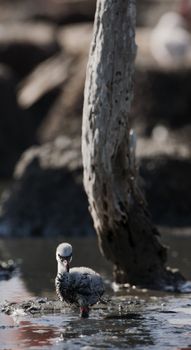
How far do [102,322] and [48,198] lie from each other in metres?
7.34

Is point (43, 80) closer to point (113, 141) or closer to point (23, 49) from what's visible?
point (23, 49)

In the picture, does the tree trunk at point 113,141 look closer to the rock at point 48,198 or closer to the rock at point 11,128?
the rock at point 48,198

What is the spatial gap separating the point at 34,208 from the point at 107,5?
6512 millimetres

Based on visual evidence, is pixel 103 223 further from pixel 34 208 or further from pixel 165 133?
pixel 165 133

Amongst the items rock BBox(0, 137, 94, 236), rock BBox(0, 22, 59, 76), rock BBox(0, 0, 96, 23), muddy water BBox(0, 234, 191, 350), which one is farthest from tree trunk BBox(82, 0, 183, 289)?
rock BBox(0, 0, 96, 23)

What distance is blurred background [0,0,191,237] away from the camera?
17.4 metres

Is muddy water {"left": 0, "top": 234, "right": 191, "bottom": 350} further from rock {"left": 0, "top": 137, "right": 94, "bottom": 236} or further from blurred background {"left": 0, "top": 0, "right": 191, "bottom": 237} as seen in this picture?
blurred background {"left": 0, "top": 0, "right": 191, "bottom": 237}

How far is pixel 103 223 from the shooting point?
39.2 ft

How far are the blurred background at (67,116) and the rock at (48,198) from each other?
0.05 feet

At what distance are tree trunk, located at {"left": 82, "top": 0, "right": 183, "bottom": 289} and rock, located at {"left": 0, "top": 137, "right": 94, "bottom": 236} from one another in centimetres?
464

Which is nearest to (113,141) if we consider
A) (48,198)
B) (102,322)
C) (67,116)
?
(102,322)

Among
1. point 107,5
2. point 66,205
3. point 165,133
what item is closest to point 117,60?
point 107,5

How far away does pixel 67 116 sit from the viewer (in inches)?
1011

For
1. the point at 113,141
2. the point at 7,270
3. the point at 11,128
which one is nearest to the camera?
the point at 113,141
